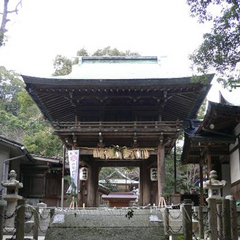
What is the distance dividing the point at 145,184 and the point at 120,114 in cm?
382

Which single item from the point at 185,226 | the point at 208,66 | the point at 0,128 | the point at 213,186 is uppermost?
the point at 0,128

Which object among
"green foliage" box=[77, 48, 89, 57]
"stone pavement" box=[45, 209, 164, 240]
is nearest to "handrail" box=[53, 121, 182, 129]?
"stone pavement" box=[45, 209, 164, 240]

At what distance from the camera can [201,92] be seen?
15.9 m

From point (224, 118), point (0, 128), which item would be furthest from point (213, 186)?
point (0, 128)

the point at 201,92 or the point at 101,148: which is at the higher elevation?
the point at 201,92

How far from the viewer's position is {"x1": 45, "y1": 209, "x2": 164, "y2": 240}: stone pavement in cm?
879

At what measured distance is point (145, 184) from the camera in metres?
17.9

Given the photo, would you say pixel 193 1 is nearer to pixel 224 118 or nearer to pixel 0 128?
pixel 224 118

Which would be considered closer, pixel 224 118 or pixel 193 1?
pixel 193 1

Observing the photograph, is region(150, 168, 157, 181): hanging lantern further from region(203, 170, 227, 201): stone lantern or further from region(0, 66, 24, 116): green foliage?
region(0, 66, 24, 116): green foliage

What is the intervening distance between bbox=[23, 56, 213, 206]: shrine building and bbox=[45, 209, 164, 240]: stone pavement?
15.6 ft

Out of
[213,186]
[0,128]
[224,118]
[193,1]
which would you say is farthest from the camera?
[0,128]

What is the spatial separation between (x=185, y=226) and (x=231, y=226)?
96 cm

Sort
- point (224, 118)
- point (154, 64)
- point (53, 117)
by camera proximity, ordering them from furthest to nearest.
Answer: point (154, 64), point (53, 117), point (224, 118)
